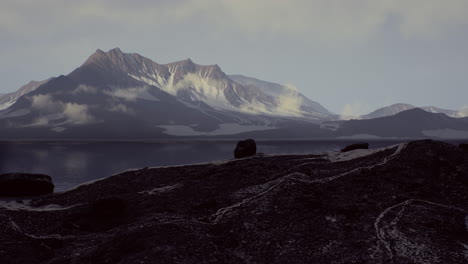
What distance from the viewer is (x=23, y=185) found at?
3212 centimetres

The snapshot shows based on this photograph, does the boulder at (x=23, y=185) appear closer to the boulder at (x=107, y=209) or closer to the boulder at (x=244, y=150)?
the boulder at (x=107, y=209)

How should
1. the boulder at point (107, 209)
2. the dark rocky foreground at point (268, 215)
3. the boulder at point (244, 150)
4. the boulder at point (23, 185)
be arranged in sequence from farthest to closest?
1. the boulder at point (244, 150)
2. the boulder at point (23, 185)
3. the boulder at point (107, 209)
4. the dark rocky foreground at point (268, 215)

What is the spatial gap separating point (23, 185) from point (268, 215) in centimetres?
2165

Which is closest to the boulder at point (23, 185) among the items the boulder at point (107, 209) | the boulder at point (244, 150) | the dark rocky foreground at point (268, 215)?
the dark rocky foreground at point (268, 215)

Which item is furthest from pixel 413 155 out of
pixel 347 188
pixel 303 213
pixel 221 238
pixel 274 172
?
pixel 221 238

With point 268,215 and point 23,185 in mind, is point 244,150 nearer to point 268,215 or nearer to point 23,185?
point 268,215

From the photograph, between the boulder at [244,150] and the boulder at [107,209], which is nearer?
the boulder at [107,209]

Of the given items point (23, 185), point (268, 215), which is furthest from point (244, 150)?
point (23, 185)

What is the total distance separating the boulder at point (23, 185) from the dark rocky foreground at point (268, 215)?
13.1 feet

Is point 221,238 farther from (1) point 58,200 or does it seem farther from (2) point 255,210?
(1) point 58,200

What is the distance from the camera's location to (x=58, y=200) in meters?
28.6

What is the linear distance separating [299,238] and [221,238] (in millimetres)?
3652

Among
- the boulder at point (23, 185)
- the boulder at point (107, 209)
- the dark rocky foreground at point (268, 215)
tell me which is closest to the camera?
the dark rocky foreground at point (268, 215)

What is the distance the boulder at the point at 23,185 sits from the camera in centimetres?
3148
